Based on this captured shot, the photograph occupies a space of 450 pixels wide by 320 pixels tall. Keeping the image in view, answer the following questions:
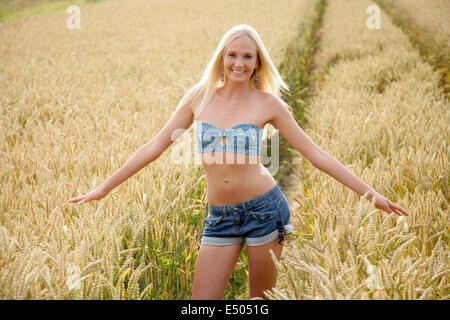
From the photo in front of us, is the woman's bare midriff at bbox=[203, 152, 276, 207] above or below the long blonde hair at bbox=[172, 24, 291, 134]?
below

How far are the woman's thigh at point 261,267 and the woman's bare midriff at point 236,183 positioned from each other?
9.3 inches

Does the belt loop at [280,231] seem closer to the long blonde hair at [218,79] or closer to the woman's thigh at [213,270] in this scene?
the woman's thigh at [213,270]

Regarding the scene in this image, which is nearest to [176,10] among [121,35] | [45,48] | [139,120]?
[121,35]

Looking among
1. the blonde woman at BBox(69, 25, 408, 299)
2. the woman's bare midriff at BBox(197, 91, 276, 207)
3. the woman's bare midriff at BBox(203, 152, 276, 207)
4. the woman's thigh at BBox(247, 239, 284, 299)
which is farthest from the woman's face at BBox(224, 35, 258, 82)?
the woman's thigh at BBox(247, 239, 284, 299)

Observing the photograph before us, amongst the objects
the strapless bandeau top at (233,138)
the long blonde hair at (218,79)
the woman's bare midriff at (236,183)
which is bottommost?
the woman's bare midriff at (236,183)

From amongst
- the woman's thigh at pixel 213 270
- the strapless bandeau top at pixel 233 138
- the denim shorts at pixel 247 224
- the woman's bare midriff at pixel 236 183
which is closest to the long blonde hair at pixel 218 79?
the strapless bandeau top at pixel 233 138

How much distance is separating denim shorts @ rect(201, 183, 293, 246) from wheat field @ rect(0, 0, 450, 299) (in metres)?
0.16

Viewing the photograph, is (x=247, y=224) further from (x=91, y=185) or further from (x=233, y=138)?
(x=91, y=185)

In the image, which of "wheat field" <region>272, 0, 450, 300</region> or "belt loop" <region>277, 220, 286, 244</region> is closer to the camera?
"wheat field" <region>272, 0, 450, 300</region>

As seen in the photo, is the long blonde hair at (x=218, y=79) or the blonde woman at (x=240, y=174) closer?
the blonde woman at (x=240, y=174)

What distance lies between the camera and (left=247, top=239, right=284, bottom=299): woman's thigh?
174cm

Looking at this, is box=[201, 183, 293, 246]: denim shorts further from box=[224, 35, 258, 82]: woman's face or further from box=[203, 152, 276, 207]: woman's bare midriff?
box=[224, 35, 258, 82]: woman's face

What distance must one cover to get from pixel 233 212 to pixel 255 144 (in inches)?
13.0

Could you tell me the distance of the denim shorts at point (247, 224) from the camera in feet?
5.69
